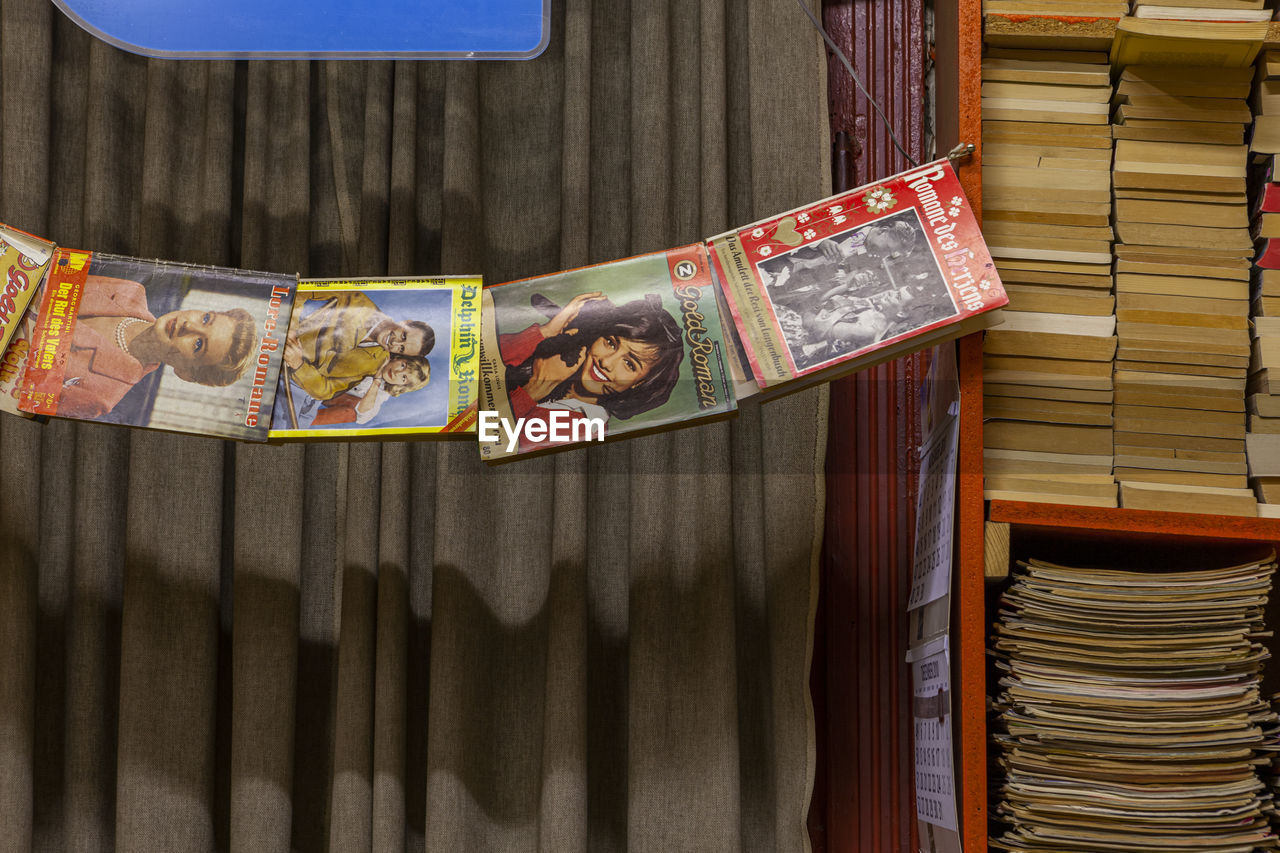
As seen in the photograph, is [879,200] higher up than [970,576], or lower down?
higher up

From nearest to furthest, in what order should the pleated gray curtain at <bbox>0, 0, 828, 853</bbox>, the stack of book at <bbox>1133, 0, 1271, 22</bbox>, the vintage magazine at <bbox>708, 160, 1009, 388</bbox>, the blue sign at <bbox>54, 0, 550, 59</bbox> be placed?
the blue sign at <bbox>54, 0, 550, 59</bbox> < the vintage magazine at <bbox>708, 160, 1009, 388</bbox> < the stack of book at <bbox>1133, 0, 1271, 22</bbox> < the pleated gray curtain at <bbox>0, 0, 828, 853</bbox>

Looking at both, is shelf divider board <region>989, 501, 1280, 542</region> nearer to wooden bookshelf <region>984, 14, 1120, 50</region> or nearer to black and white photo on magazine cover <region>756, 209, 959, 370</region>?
black and white photo on magazine cover <region>756, 209, 959, 370</region>

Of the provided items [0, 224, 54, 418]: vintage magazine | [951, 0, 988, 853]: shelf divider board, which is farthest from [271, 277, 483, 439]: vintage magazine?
[951, 0, 988, 853]: shelf divider board

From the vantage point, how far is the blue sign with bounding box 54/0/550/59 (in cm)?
85

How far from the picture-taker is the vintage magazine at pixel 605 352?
45.5 inches

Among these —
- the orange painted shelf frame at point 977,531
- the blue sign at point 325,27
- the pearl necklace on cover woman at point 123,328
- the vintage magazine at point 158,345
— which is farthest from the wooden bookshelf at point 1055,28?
the pearl necklace on cover woman at point 123,328

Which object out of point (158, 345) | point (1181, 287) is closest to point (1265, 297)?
point (1181, 287)

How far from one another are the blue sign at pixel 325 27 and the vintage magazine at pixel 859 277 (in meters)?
0.41

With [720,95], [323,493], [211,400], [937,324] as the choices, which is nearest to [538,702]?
[323,493]

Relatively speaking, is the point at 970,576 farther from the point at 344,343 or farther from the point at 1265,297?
the point at 344,343

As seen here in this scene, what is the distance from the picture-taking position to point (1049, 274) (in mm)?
1253

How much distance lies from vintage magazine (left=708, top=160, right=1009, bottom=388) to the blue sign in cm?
41

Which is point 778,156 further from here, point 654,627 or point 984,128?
point 654,627

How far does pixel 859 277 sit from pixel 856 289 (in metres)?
0.02
